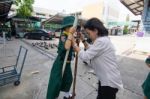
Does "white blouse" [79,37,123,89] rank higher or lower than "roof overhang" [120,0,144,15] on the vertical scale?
lower

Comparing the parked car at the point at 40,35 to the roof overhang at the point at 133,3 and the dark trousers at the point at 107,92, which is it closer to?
the roof overhang at the point at 133,3

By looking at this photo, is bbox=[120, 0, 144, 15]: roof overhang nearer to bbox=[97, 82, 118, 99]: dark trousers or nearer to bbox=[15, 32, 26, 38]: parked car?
bbox=[97, 82, 118, 99]: dark trousers

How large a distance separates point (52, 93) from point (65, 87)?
0.33 meters

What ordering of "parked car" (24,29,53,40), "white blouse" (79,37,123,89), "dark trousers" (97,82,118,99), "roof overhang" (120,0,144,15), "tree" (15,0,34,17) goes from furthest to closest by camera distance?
1. "tree" (15,0,34,17)
2. "parked car" (24,29,53,40)
3. "roof overhang" (120,0,144,15)
4. "dark trousers" (97,82,118,99)
5. "white blouse" (79,37,123,89)

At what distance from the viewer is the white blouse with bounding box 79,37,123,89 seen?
1540 millimetres

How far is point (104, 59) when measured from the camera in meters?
1.59

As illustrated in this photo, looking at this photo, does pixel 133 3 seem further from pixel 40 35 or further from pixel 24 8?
pixel 24 8

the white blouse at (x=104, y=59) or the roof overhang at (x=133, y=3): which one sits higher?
the roof overhang at (x=133, y=3)

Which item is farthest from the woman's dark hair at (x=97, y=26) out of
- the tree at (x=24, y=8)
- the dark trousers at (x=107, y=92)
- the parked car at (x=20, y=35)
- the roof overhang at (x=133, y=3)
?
the tree at (x=24, y=8)

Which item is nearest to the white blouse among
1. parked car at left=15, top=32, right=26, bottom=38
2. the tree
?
parked car at left=15, top=32, right=26, bottom=38

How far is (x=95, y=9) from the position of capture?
40656 mm

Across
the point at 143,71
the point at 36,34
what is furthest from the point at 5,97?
the point at 36,34

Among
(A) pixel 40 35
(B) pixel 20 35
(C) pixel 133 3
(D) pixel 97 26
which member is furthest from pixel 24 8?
(D) pixel 97 26

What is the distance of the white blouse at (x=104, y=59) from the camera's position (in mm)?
1540
